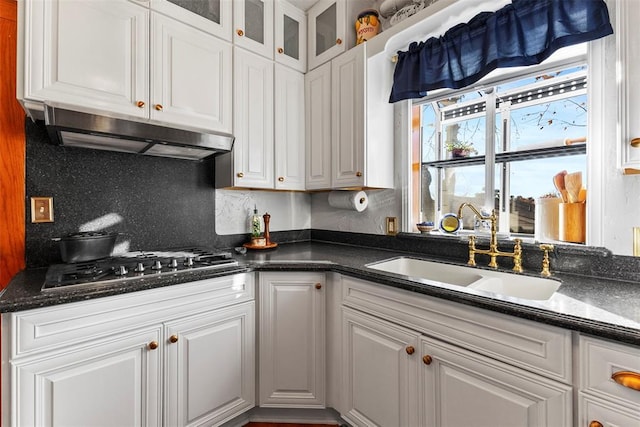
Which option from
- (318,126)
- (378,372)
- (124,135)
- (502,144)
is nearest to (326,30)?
(318,126)

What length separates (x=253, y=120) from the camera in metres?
1.99

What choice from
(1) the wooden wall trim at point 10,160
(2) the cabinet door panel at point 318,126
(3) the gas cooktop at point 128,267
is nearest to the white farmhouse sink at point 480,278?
(2) the cabinet door panel at point 318,126

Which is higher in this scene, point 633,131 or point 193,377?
point 633,131

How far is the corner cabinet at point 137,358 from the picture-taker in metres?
1.04

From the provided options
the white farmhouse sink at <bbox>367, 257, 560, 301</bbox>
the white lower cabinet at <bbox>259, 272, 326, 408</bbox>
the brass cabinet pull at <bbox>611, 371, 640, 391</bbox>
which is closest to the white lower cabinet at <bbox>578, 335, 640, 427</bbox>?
the brass cabinet pull at <bbox>611, 371, 640, 391</bbox>

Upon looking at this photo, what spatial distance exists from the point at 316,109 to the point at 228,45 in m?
→ 0.71

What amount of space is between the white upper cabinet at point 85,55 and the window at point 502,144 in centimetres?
174

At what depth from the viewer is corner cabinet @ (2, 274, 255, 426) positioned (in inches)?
40.8

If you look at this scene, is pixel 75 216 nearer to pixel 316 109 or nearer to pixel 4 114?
pixel 4 114

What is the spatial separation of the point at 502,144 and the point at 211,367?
Result: 203 cm

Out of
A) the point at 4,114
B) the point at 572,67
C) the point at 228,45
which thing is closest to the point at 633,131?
the point at 572,67

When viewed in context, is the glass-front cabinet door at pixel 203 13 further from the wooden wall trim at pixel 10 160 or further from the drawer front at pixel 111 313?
the drawer front at pixel 111 313

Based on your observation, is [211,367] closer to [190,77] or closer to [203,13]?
[190,77]

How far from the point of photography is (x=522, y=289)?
53.5 inches
